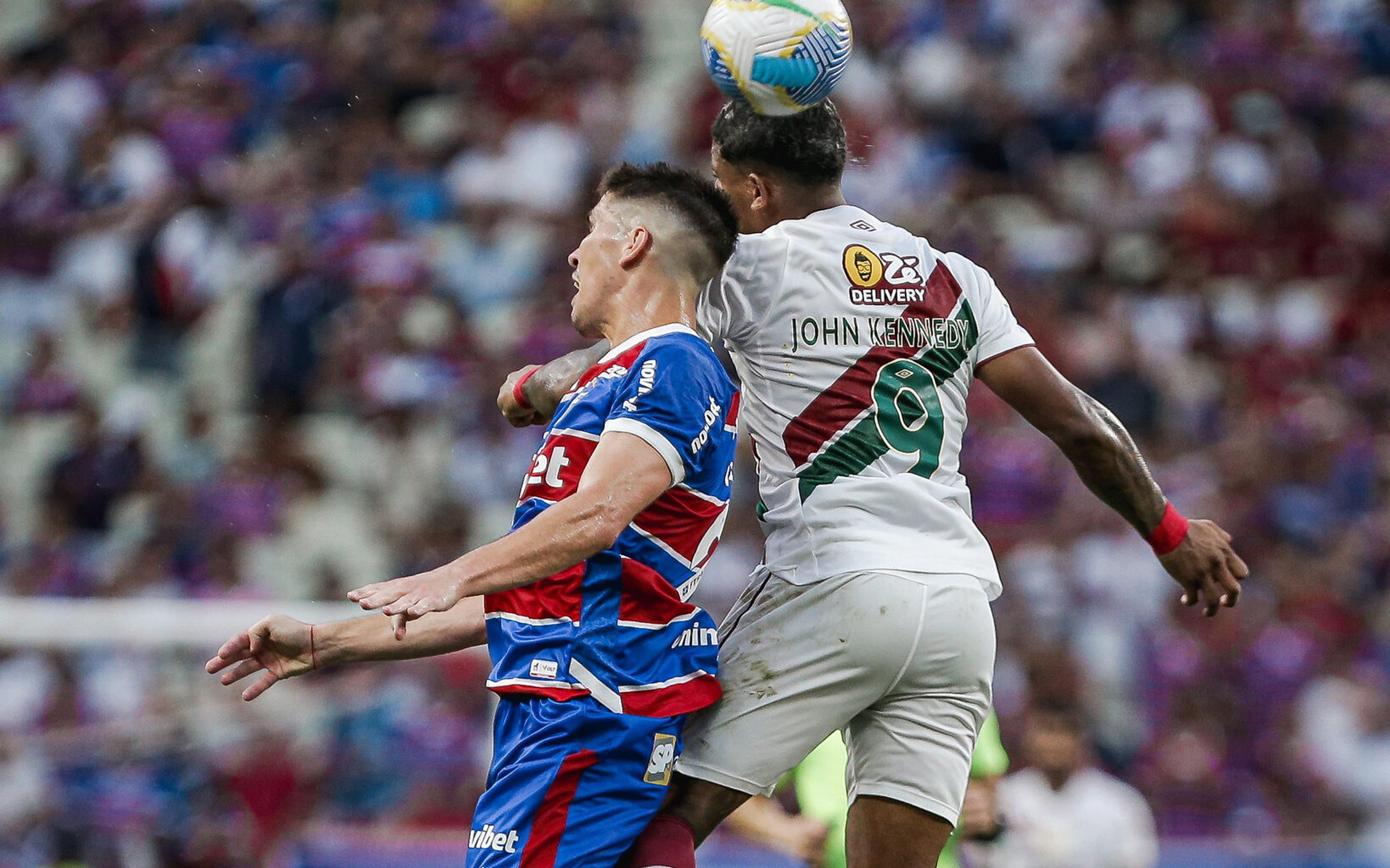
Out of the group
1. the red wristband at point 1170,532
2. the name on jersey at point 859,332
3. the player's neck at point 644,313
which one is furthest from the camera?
the red wristband at point 1170,532

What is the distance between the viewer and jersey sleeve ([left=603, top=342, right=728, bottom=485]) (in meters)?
3.88

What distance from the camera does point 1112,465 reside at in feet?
14.9

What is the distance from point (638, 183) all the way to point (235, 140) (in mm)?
9017

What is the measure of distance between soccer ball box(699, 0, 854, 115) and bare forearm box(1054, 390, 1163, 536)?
3.50 feet

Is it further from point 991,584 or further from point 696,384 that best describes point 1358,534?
point 696,384

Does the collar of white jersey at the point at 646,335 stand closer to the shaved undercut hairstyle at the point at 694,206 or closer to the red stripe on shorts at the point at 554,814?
the shaved undercut hairstyle at the point at 694,206

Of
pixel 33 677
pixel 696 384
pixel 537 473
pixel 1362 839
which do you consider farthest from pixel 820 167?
pixel 1362 839

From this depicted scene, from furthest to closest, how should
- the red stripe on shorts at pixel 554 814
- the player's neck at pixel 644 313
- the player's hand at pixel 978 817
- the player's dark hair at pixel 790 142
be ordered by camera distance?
the player's hand at pixel 978 817, the player's dark hair at pixel 790 142, the player's neck at pixel 644 313, the red stripe on shorts at pixel 554 814

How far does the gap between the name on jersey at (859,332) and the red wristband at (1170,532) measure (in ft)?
2.92

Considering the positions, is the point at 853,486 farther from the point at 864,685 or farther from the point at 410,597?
the point at 410,597

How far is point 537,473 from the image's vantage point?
4074mm

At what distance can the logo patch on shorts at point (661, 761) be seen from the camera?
4.01 meters

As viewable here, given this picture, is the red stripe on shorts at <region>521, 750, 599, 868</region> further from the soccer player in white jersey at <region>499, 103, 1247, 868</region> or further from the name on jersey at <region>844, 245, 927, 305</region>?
the name on jersey at <region>844, 245, 927, 305</region>

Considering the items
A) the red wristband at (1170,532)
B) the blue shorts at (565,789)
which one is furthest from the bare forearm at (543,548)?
the red wristband at (1170,532)
